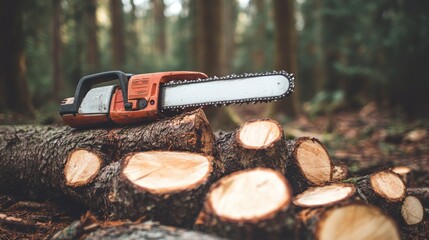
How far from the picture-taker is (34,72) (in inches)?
368

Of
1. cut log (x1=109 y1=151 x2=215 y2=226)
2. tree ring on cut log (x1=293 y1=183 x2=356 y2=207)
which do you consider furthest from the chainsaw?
tree ring on cut log (x1=293 y1=183 x2=356 y2=207)

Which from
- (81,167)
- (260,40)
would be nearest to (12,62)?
(81,167)

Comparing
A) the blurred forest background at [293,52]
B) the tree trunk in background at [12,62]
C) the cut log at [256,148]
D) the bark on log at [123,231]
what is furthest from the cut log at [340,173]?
the tree trunk in background at [12,62]

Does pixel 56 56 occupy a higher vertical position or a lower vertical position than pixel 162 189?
higher

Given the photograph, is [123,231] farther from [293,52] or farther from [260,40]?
[260,40]

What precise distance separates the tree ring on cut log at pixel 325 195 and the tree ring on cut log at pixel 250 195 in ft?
1.09

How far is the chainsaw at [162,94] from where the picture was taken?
201cm

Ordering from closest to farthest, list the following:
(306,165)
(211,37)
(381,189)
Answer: (381,189), (306,165), (211,37)

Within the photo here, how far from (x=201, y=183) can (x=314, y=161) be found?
3.01 ft

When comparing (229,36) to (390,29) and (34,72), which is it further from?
→ (390,29)

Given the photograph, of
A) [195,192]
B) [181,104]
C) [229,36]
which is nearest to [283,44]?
[181,104]

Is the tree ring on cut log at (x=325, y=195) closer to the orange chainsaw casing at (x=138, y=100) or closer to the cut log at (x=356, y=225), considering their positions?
the cut log at (x=356, y=225)

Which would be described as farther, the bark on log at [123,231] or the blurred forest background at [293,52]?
the blurred forest background at [293,52]

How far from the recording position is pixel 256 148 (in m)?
1.82
